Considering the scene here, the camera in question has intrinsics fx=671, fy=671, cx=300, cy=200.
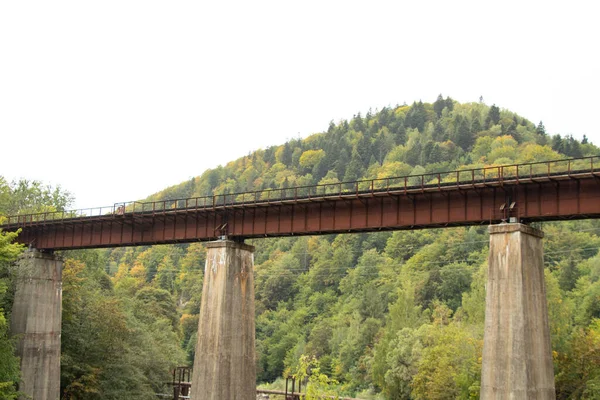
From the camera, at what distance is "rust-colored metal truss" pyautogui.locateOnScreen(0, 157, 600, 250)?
3077 centimetres

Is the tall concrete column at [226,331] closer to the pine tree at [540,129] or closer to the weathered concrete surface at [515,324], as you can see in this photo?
the weathered concrete surface at [515,324]

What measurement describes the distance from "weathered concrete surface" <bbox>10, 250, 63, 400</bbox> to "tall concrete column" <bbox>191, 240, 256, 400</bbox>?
50.3 feet

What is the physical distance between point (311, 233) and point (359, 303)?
74286 mm

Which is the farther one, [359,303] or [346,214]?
[359,303]

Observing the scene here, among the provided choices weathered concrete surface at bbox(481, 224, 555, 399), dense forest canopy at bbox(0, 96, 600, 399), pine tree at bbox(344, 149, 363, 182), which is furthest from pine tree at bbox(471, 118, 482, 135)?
weathered concrete surface at bbox(481, 224, 555, 399)

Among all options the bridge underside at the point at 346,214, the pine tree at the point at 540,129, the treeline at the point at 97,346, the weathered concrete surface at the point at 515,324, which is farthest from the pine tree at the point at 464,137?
the weathered concrete surface at the point at 515,324

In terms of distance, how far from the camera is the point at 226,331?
37.6 meters

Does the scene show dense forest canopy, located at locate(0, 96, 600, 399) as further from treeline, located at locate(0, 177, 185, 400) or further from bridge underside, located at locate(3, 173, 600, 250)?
bridge underside, located at locate(3, 173, 600, 250)

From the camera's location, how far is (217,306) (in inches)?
1489

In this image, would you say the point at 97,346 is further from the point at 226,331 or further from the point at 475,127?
the point at 475,127

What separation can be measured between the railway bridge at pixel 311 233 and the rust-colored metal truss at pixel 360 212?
2.2 inches

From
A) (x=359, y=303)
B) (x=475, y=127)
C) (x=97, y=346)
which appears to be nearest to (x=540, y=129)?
(x=475, y=127)

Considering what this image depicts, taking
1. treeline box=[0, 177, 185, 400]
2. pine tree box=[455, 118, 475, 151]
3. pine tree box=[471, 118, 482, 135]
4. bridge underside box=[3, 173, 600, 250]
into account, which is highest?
pine tree box=[471, 118, 482, 135]

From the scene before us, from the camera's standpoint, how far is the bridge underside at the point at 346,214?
30875mm
